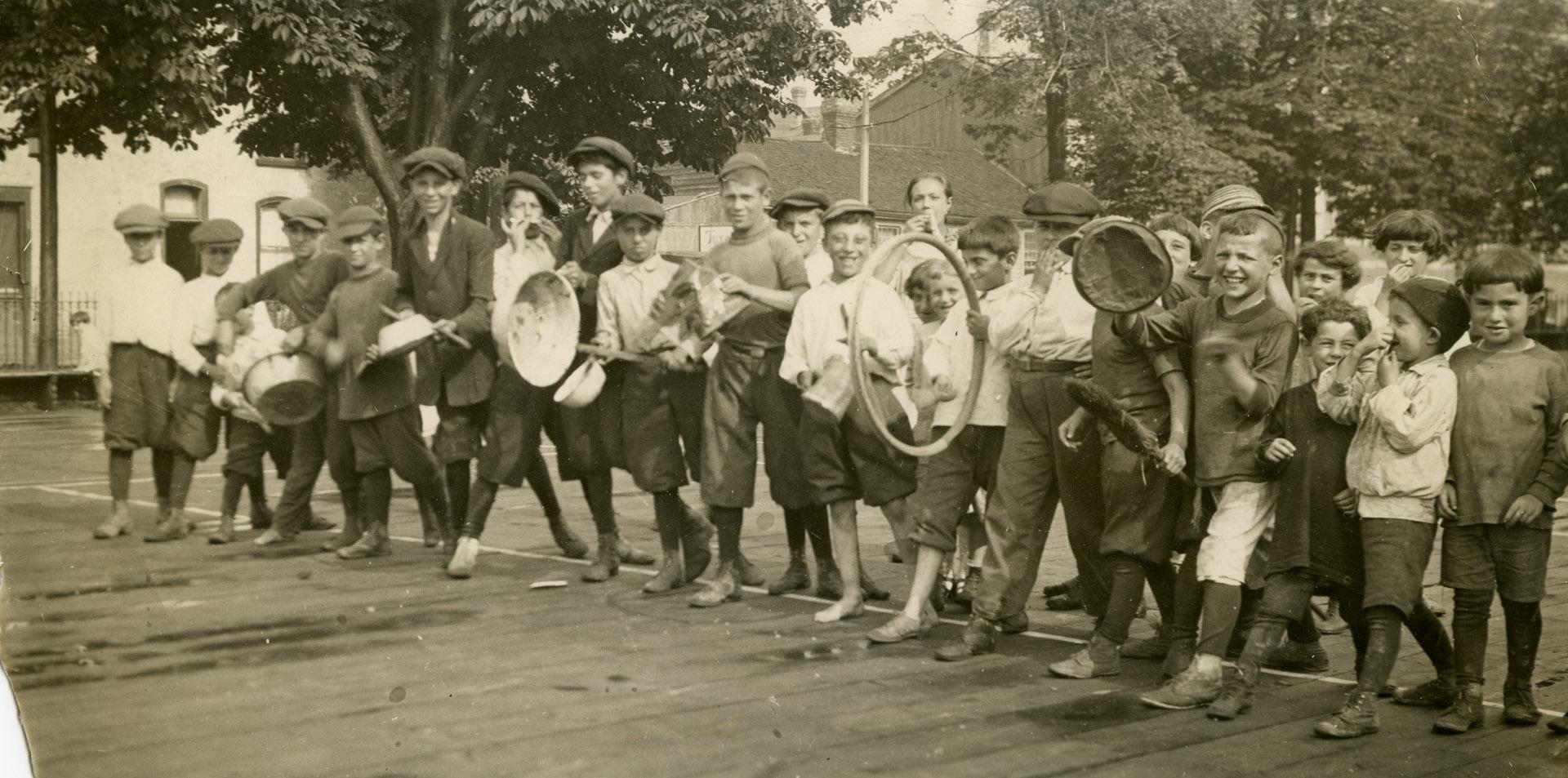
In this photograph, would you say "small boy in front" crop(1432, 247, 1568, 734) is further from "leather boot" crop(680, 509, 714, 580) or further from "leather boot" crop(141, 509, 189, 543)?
"leather boot" crop(141, 509, 189, 543)

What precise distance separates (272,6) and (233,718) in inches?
92.2

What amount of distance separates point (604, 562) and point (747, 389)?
1274mm

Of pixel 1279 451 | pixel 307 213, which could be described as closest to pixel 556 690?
pixel 1279 451

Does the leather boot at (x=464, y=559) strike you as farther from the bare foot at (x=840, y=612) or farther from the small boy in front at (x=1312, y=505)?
the small boy in front at (x=1312, y=505)

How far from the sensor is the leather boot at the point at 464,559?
26.0 ft

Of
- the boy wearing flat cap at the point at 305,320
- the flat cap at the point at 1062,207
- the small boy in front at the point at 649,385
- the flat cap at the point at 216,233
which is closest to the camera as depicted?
the flat cap at the point at 1062,207

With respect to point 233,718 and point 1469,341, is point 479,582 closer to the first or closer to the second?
point 233,718

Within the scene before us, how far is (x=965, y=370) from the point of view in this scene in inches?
263

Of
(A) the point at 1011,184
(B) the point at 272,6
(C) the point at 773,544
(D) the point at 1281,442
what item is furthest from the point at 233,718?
(A) the point at 1011,184

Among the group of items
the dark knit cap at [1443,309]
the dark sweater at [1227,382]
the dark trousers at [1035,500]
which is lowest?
the dark trousers at [1035,500]

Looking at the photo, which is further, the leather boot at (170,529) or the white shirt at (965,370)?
A: the leather boot at (170,529)

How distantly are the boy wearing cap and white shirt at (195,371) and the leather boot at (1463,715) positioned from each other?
17.9 feet

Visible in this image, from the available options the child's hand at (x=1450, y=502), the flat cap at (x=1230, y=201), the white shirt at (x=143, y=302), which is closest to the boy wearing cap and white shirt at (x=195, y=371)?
the white shirt at (x=143, y=302)

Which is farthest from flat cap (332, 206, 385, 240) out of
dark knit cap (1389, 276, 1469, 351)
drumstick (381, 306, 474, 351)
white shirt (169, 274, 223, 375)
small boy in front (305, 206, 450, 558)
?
dark knit cap (1389, 276, 1469, 351)
